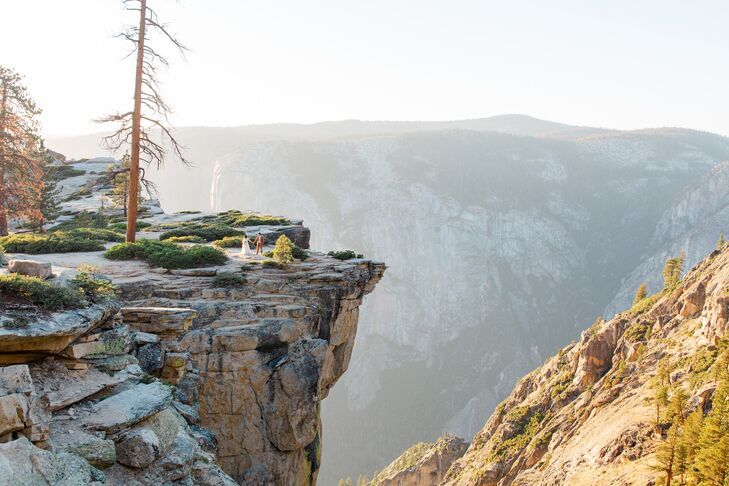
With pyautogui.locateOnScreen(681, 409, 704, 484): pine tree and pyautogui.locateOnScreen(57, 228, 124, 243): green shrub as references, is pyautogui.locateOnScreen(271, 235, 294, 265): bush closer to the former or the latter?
pyautogui.locateOnScreen(57, 228, 124, 243): green shrub

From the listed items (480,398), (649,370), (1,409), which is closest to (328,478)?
(480,398)

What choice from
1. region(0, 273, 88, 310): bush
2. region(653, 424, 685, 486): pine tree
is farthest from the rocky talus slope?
region(653, 424, 685, 486): pine tree

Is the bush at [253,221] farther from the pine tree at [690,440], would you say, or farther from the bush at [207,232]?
the pine tree at [690,440]

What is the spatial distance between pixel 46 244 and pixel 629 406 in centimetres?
4462

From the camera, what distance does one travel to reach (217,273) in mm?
21266

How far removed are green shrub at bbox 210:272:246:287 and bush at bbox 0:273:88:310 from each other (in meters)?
10.2

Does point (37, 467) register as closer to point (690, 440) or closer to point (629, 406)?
point (690, 440)

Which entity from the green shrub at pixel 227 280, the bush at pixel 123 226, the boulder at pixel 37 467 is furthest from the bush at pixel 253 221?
the boulder at pixel 37 467

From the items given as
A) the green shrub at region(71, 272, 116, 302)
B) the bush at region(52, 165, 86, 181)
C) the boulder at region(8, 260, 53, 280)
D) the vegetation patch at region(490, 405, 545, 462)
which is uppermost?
the bush at region(52, 165, 86, 181)

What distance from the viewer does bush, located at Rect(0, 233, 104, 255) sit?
2348 centimetres

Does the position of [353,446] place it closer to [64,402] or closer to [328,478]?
[328,478]

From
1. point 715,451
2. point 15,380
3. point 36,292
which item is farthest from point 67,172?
point 715,451

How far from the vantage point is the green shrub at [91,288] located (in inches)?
433

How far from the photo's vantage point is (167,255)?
2209 cm
